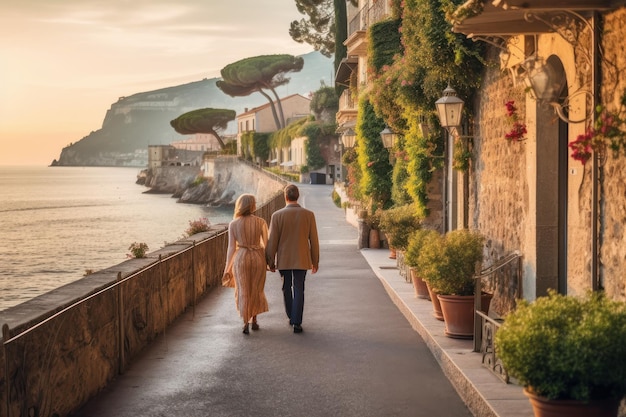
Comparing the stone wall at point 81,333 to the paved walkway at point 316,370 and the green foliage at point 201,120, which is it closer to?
the paved walkway at point 316,370

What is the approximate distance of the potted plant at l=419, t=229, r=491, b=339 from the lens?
830cm

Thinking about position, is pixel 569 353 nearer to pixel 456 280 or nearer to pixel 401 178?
pixel 456 280

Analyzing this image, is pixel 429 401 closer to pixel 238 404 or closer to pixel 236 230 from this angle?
pixel 238 404

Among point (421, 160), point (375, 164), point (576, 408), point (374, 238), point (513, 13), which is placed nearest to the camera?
point (576, 408)

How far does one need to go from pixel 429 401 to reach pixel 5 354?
3.24 m

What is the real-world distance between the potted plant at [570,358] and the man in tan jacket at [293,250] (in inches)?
196

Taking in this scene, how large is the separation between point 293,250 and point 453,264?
215 cm

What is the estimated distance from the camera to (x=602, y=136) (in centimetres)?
607

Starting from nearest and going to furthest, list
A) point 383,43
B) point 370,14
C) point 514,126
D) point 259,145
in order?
point 514,126, point 383,43, point 370,14, point 259,145

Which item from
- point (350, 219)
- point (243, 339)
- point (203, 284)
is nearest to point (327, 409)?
point (243, 339)

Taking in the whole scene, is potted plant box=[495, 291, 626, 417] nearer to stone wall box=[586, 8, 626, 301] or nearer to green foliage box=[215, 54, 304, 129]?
stone wall box=[586, 8, 626, 301]

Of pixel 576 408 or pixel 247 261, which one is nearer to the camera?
pixel 576 408

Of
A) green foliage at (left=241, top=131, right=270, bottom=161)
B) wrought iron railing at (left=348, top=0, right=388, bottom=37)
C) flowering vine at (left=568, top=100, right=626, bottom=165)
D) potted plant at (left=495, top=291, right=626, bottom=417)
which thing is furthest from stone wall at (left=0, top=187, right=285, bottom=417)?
green foliage at (left=241, top=131, right=270, bottom=161)

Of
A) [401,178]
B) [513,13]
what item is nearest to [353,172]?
[401,178]
